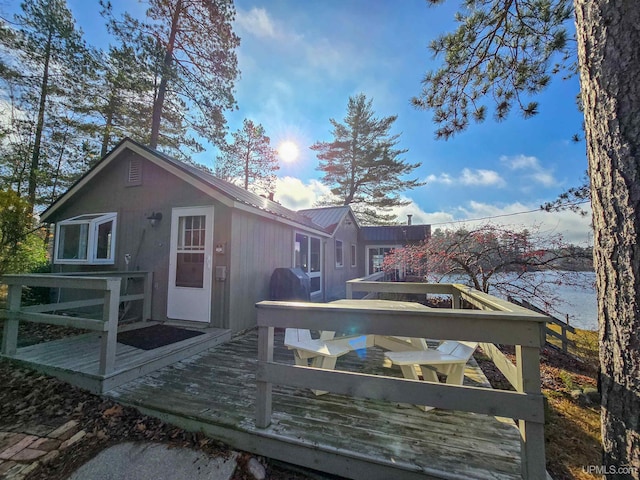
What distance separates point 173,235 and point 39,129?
35.4 ft

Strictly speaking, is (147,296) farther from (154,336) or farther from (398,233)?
(398,233)

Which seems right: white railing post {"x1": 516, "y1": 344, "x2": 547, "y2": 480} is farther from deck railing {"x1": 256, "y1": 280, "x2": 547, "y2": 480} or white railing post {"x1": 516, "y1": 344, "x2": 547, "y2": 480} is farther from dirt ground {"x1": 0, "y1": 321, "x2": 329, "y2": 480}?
dirt ground {"x1": 0, "y1": 321, "x2": 329, "y2": 480}

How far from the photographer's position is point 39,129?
10633mm

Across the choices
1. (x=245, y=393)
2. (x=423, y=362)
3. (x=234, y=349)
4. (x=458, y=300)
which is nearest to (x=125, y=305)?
(x=234, y=349)

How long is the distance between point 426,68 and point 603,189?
10.9ft

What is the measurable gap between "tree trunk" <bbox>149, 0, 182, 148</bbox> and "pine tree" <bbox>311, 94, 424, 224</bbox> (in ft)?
37.8

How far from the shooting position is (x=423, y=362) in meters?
2.39

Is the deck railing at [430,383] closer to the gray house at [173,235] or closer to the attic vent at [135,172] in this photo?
the gray house at [173,235]

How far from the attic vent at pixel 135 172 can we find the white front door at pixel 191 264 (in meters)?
1.26

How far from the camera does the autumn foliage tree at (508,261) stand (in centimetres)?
530

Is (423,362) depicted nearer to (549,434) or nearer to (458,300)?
(549,434)

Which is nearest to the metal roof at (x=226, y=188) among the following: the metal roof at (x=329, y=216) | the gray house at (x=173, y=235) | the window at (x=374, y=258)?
the gray house at (x=173, y=235)

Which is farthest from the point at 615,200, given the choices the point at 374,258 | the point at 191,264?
the point at 374,258

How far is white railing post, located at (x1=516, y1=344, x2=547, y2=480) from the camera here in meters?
1.54
